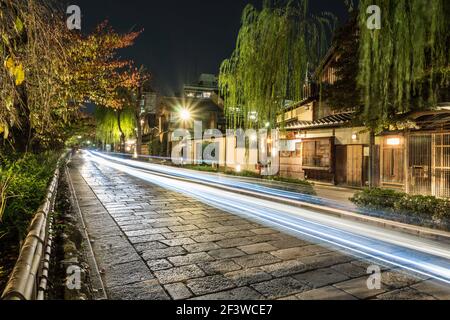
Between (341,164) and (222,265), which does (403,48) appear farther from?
(341,164)

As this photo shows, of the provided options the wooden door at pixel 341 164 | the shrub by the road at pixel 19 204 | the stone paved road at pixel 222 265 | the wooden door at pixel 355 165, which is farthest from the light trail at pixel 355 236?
the wooden door at pixel 341 164

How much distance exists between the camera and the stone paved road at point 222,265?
14.5 ft

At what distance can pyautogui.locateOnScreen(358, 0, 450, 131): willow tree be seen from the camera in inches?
264

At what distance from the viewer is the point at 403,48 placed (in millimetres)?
7109

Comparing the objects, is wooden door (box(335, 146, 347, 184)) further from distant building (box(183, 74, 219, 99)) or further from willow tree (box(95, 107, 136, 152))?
willow tree (box(95, 107, 136, 152))

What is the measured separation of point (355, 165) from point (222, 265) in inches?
517

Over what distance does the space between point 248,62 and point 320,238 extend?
7.30 m

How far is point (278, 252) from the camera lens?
6164 millimetres

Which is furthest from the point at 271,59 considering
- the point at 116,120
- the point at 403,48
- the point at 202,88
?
the point at 202,88

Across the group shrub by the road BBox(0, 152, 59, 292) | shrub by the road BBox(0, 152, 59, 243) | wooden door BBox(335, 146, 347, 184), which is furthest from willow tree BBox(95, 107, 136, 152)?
shrub by the road BBox(0, 152, 59, 292)

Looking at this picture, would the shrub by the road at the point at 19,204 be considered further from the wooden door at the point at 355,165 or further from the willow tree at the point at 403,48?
the wooden door at the point at 355,165

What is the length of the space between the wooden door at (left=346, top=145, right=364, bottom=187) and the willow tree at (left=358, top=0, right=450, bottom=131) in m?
7.92
